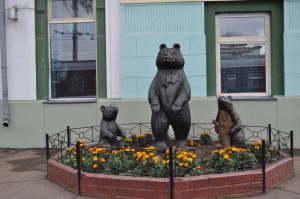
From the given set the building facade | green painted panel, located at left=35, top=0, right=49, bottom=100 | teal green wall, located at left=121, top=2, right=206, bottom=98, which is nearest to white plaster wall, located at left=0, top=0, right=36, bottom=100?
the building facade

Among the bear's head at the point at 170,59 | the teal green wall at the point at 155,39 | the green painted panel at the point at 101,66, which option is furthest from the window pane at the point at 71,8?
the bear's head at the point at 170,59

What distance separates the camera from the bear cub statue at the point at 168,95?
5832 mm

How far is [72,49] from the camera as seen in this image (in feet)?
29.9

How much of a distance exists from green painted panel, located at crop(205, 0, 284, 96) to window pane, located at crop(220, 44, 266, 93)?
289mm

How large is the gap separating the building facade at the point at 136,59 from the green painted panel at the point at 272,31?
0.9 inches

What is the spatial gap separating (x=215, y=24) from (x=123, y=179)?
524cm

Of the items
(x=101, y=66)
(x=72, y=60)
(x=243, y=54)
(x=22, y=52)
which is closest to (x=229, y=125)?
(x=243, y=54)

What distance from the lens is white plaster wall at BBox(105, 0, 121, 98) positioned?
8.48 metres

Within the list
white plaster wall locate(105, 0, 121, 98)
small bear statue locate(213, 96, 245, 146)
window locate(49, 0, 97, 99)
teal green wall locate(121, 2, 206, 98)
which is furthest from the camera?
window locate(49, 0, 97, 99)

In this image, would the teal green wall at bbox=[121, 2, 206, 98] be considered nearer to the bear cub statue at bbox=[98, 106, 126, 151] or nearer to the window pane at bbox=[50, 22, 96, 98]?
the window pane at bbox=[50, 22, 96, 98]

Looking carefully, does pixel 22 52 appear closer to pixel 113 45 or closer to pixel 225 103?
pixel 113 45

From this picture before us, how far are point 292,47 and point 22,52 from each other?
6308 millimetres

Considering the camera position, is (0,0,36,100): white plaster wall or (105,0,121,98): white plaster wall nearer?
(105,0,121,98): white plaster wall

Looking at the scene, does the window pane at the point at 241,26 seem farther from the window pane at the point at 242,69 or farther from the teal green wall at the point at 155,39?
the teal green wall at the point at 155,39
